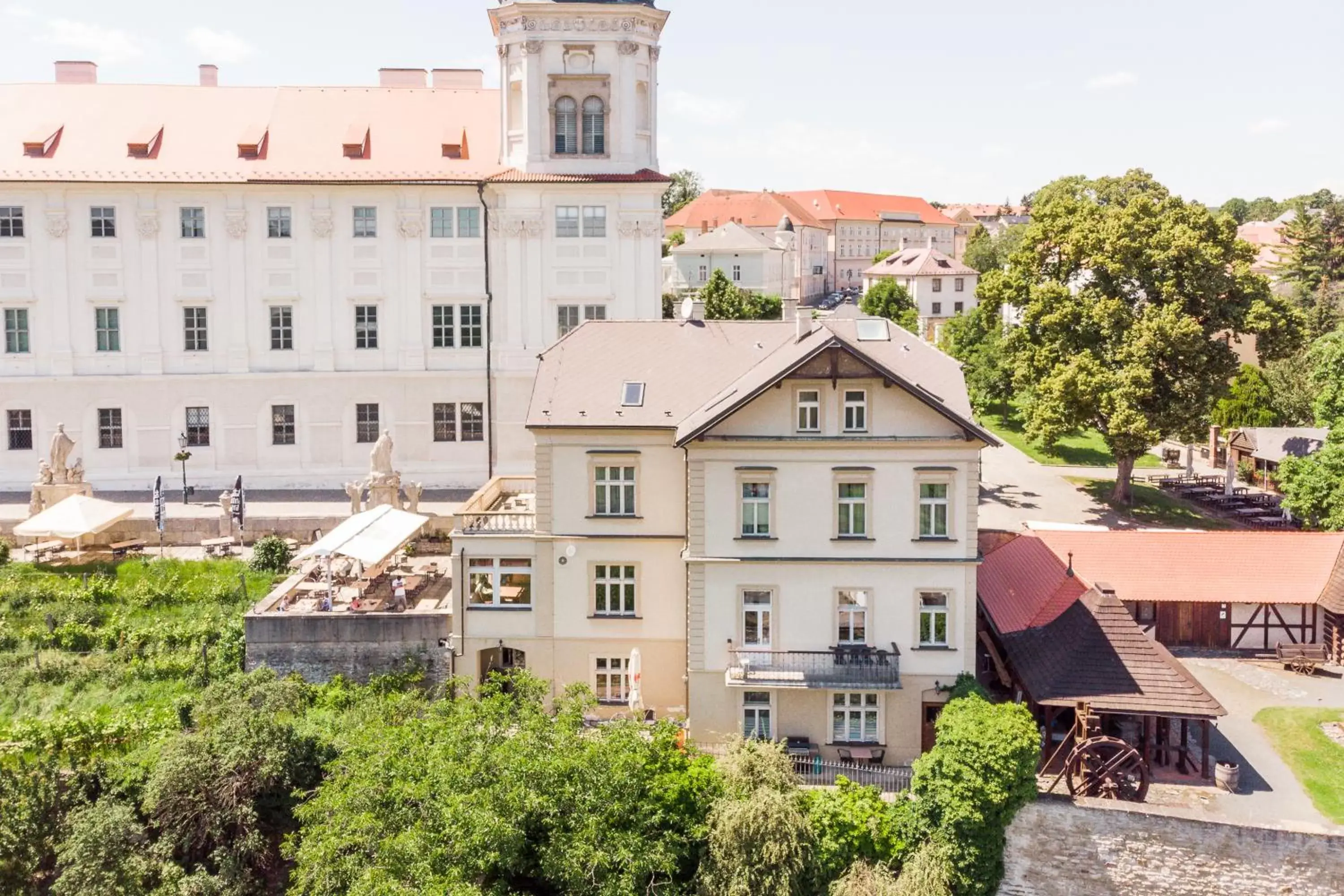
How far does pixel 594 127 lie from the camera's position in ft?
132

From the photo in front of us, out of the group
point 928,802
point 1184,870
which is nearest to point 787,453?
point 928,802

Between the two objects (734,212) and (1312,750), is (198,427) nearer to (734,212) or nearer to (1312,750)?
(1312,750)

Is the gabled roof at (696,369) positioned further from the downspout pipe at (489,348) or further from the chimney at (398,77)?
the chimney at (398,77)

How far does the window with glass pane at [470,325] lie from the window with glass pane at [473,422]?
198cm

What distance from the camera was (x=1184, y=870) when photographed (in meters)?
22.8

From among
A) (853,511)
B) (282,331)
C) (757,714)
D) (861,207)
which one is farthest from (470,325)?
(861,207)

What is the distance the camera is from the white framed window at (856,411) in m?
26.0

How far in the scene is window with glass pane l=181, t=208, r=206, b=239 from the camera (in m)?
40.6

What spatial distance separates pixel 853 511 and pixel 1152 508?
77.7 feet

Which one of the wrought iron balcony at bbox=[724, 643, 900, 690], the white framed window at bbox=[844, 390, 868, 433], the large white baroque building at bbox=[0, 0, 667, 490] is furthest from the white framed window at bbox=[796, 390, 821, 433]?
the large white baroque building at bbox=[0, 0, 667, 490]

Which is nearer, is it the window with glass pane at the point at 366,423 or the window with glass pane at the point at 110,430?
the window with glass pane at the point at 110,430

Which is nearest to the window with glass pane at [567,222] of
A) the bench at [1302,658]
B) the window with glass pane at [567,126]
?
the window with glass pane at [567,126]

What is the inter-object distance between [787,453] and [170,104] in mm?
28487

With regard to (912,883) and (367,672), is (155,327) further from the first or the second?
(912,883)
